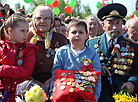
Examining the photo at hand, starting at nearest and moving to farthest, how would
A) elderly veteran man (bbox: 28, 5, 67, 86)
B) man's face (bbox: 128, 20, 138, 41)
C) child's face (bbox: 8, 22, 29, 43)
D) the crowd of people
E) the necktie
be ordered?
the crowd of people < child's face (bbox: 8, 22, 29, 43) < elderly veteran man (bbox: 28, 5, 67, 86) < the necktie < man's face (bbox: 128, 20, 138, 41)

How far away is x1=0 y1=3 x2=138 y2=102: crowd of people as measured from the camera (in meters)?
2.66

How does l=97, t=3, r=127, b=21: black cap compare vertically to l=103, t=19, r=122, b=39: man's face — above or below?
above

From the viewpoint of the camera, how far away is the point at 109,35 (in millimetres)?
3238

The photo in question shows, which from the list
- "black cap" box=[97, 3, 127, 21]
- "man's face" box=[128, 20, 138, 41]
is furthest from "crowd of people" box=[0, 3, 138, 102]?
"man's face" box=[128, 20, 138, 41]

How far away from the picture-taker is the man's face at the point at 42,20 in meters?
3.16

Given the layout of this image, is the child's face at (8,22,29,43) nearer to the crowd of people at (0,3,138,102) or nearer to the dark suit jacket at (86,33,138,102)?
the crowd of people at (0,3,138,102)

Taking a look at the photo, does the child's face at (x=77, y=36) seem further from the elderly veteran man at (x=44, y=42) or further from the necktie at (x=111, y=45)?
the necktie at (x=111, y=45)

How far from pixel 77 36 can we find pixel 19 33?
84 cm

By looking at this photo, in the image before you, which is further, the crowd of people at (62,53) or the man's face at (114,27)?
the man's face at (114,27)

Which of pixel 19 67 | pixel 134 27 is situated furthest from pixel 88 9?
pixel 19 67

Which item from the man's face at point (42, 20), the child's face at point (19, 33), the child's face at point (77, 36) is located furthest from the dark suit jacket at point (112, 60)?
the child's face at point (19, 33)

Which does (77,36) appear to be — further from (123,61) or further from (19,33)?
(123,61)

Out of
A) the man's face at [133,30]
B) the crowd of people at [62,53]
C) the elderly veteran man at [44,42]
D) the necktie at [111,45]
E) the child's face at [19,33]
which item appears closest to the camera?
the crowd of people at [62,53]

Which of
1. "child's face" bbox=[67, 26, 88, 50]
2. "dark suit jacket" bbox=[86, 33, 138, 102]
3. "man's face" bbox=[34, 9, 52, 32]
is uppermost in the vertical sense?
"man's face" bbox=[34, 9, 52, 32]
